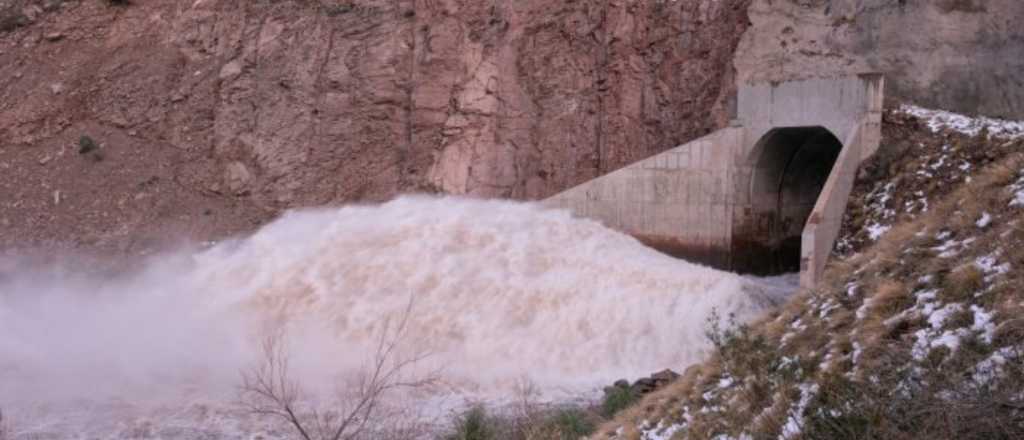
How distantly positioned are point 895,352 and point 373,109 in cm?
1823

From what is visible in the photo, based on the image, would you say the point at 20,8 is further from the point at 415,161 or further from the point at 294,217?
the point at 415,161

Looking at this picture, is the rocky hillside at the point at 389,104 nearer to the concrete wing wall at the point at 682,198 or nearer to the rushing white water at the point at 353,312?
the rushing white water at the point at 353,312

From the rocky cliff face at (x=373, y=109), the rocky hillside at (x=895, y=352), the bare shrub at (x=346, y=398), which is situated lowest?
the bare shrub at (x=346, y=398)

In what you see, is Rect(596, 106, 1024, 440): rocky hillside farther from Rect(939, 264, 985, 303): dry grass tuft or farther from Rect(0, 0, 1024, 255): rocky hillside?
Rect(0, 0, 1024, 255): rocky hillside

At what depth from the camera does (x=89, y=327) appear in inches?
730

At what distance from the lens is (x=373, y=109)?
23.0 metres

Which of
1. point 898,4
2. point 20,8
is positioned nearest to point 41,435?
point 20,8

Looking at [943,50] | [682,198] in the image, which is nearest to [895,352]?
[682,198]

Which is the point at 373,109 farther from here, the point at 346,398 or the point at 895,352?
the point at 895,352

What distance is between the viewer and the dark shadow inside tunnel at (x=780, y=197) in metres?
19.7

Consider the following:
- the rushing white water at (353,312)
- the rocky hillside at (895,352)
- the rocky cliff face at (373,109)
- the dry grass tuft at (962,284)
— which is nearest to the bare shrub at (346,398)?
the rushing white water at (353,312)

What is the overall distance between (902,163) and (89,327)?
14.1m

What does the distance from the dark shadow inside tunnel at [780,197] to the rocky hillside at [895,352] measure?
10.7 metres

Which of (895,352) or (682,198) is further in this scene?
(682,198)
